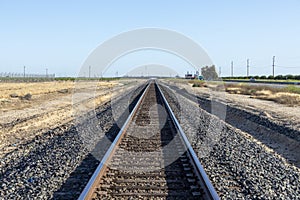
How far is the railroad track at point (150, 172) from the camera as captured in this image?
554cm

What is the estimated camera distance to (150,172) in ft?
22.1

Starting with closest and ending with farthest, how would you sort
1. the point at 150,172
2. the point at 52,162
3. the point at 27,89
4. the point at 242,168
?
1. the point at 150,172
2. the point at 242,168
3. the point at 52,162
4. the point at 27,89

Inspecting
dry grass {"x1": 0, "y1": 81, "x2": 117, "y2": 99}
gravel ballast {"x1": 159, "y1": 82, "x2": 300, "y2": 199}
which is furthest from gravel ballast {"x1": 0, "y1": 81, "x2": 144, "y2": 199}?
dry grass {"x1": 0, "y1": 81, "x2": 117, "y2": 99}

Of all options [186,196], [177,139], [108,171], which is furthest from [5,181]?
[177,139]

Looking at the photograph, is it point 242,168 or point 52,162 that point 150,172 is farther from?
point 52,162

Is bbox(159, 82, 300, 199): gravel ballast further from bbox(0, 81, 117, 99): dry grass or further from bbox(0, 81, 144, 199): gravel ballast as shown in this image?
bbox(0, 81, 117, 99): dry grass

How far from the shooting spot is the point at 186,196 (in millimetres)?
5496

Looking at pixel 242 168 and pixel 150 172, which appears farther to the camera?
pixel 242 168

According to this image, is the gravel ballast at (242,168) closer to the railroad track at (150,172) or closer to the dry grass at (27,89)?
the railroad track at (150,172)

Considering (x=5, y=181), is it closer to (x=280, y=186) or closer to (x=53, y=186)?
(x=53, y=186)

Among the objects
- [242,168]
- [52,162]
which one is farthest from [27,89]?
[242,168]

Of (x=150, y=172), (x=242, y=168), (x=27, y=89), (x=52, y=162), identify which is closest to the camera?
(x=150, y=172)

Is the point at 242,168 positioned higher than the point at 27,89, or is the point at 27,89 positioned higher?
the point at 27,89

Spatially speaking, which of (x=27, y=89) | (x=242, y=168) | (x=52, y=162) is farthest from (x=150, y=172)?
(x=27, y=89)
